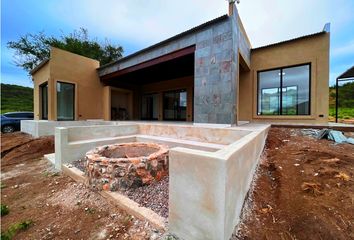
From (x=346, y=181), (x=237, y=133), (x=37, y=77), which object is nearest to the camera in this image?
(x=346, y=181)

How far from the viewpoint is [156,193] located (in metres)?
2.62

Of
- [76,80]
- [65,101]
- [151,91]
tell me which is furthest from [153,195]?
[151,91]

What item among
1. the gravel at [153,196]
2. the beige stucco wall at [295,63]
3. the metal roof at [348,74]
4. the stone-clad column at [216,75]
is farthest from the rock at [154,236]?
the metal roof at [348,74]

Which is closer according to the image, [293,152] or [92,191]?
[92,191]

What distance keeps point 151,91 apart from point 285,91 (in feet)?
26.4

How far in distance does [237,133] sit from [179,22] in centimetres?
915

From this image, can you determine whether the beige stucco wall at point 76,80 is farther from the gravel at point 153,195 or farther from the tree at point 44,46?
the gravel at point 153,195

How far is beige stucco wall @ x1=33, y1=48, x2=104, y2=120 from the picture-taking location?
8320 mm

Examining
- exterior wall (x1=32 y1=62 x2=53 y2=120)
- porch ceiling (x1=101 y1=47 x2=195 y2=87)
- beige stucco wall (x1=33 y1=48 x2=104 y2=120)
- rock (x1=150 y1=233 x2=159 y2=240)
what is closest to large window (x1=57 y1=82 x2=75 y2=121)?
beige stucco wall (x1=33 y1=48 x2=104 y2=120)

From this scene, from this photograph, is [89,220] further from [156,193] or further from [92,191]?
[156,193]

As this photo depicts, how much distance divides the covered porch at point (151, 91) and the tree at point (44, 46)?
7.45 meters

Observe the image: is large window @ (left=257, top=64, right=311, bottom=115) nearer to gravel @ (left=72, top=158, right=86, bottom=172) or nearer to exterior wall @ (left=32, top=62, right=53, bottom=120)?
gravel @ (left=72, top=158, right=86, bottom=172)

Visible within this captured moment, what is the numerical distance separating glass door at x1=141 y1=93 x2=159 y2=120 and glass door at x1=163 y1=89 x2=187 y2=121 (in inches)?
30.7

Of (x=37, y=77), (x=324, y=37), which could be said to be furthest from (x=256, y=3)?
(x=37, y=77)
